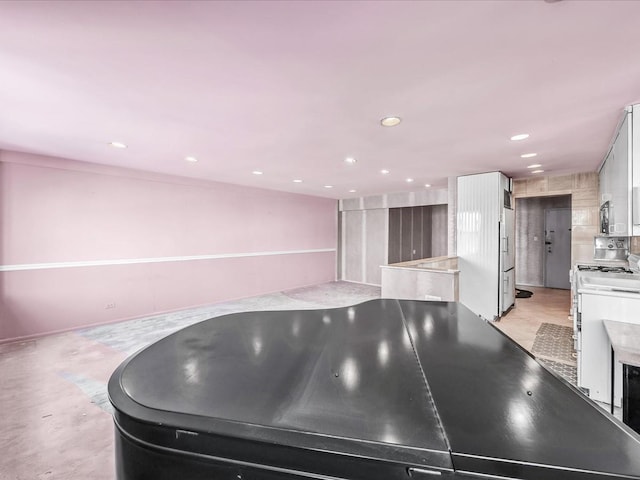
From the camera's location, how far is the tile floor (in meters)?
1.75

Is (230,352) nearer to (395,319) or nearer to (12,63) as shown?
(395,319)

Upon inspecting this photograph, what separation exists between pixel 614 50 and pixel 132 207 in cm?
558

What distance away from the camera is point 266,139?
300 cm

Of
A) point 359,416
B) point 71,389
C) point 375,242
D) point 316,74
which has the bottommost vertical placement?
point 71,389

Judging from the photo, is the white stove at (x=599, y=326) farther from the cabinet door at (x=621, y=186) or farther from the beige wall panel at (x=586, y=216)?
the beige wall panel at (x=586, y=216)

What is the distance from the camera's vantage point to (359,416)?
86cm

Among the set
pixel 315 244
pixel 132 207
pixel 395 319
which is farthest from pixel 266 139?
pixel 315 244

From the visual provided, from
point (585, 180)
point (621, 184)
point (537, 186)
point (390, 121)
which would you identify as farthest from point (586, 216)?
point (390, 121)

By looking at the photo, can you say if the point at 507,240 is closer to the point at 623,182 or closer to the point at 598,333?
the point at 623,182

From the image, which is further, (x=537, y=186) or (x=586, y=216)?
(x=537, y=186)

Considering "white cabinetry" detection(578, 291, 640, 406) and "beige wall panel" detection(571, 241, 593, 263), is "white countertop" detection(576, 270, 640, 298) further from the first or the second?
"beige wall panel" detection(571, 241, 593, 263)

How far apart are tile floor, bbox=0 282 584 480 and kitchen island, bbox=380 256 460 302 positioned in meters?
1.20

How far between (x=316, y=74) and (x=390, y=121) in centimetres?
99

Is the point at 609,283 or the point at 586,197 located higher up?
the point at 586,197
